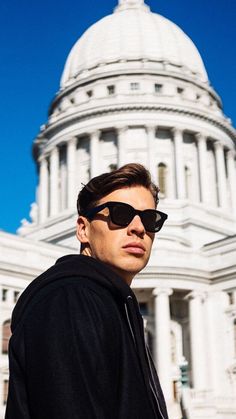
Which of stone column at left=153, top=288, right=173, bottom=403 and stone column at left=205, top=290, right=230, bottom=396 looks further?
stone column at left=205, top=290, right=230, bottom=396

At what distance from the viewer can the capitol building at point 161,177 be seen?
43.8 m

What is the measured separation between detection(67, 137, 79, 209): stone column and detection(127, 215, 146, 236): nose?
183 ft

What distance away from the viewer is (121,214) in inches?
124

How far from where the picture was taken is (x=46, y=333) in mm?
2406

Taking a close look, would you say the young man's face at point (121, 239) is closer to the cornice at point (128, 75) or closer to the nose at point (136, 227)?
the nose at point (136, 227)

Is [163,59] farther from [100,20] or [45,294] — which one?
[45,294]

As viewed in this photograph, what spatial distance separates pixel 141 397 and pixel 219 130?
207 feet

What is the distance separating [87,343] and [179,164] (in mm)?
57257

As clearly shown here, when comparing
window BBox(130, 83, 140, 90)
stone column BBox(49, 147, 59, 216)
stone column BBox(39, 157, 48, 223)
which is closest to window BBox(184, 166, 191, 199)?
window BBox(130, 83, 140, 90)

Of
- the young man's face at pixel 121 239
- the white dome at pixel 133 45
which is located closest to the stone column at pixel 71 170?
the white dome at pixel 133 45

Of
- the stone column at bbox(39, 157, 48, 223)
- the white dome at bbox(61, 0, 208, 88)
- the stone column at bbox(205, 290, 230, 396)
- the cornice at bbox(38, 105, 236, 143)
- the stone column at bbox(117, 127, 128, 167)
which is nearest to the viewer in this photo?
the stone column at bbox(205, 290, 230, 396)

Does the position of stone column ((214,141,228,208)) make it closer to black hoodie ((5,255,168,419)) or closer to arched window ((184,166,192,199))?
arched window ((184,166,192,199))

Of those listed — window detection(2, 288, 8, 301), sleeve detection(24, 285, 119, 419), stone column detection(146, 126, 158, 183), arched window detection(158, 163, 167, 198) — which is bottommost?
sleeve detection(24, 285, 119, 419)

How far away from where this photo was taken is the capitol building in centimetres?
4384
